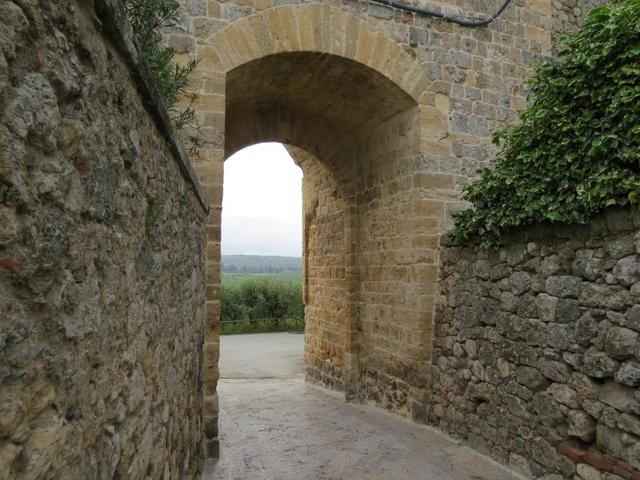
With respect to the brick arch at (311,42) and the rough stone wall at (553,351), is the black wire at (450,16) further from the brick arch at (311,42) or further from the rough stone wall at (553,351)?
the rough stone wall at (553,351)

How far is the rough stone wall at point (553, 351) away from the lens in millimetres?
3146

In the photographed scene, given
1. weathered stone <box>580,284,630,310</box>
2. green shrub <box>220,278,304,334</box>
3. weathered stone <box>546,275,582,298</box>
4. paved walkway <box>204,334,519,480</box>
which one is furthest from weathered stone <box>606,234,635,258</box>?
green shrub <box>220,278,304,334</box>

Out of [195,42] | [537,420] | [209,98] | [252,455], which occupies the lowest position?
[252,455]

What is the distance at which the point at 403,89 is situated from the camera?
19.2 ft

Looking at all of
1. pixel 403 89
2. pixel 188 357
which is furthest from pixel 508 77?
pixel 188 357

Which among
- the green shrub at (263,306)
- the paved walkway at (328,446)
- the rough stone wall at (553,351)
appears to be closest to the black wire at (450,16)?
the rough stone wall at (553,351)

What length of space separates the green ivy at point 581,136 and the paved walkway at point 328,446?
6.82 ft

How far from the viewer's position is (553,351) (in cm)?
371

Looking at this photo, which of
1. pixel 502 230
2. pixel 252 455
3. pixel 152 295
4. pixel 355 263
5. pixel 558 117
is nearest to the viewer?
pixel 152 295

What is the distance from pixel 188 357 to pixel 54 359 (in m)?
2.36

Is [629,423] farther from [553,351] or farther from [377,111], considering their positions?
[377,111]

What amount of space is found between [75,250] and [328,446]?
4.53m

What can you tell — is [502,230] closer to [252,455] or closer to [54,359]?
[252,455]

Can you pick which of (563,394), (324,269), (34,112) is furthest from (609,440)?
(324,269)
